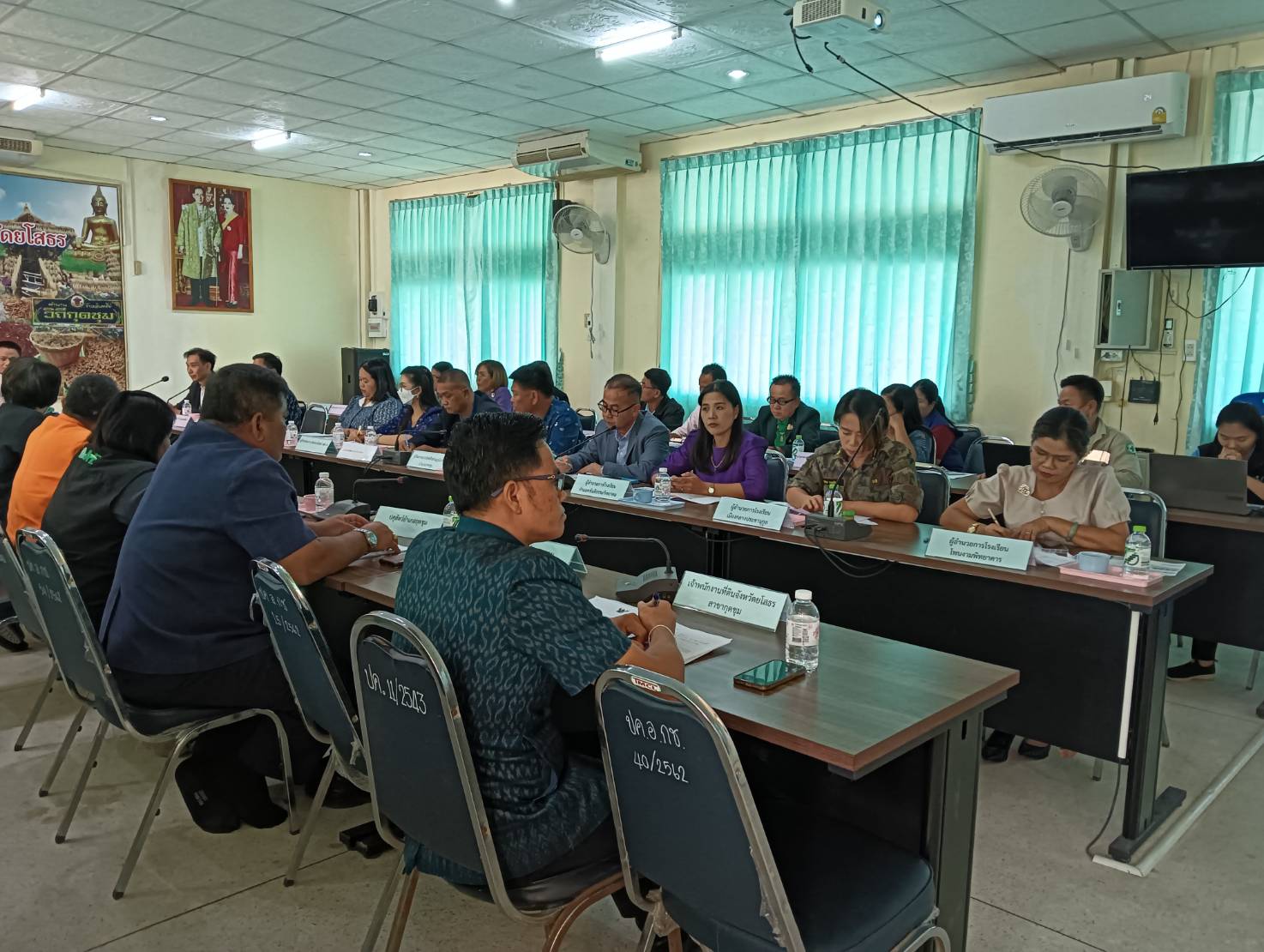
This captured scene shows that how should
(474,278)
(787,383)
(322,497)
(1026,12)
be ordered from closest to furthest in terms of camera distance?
(322,497) < (1026,12) < (787,383) < (474,278)

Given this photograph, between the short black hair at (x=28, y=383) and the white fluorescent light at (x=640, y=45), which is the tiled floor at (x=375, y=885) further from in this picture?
the white fluorescent light at (x=640, y=45)

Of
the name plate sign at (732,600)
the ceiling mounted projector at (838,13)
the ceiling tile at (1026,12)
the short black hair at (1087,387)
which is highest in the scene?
the ceiling tile at (1026,12)

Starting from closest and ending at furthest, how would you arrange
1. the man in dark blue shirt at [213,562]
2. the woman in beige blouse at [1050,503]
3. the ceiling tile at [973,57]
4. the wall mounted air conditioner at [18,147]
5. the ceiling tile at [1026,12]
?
the man in dark blue shirt at [213,562], the woman in beige blouse at [1050,503], the ceiling tile at [1026,12], the ceiling tile at [973,57], the wall mounted air conditioner at [18,147]

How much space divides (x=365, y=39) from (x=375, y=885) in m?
4.63

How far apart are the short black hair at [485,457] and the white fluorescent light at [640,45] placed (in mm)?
4035

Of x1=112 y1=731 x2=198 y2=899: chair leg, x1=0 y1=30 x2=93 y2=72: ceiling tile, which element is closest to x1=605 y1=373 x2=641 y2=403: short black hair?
x1=112 y1=731 x2=198 y2=899: chair leg

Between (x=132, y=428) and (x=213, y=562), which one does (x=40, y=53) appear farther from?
(x=213, y=562)

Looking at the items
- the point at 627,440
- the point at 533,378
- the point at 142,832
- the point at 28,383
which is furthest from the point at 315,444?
the point at 142,832

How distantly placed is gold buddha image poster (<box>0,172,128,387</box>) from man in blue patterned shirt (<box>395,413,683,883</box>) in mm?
8364

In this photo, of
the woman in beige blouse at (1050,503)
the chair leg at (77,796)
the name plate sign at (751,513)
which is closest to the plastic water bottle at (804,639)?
the woman in beige blouse at (1050,503)

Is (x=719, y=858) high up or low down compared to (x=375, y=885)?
up

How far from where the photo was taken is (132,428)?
2869 millimetres

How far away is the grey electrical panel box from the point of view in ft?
18.1

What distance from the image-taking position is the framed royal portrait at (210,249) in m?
9.33
